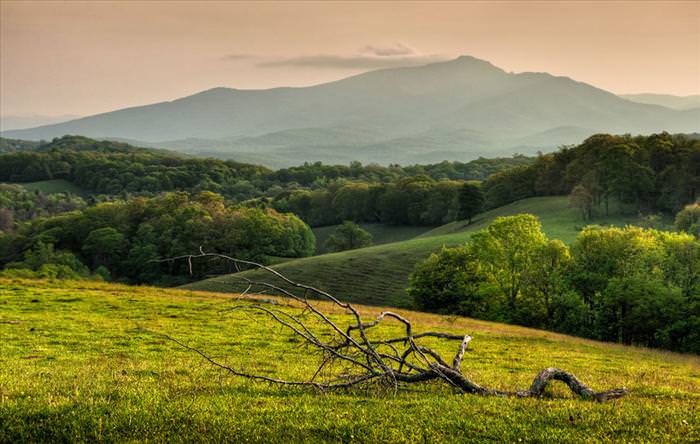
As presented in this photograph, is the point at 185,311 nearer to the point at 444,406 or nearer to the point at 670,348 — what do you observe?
the point at 444,406

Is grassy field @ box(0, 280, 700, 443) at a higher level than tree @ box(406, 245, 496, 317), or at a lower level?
higher

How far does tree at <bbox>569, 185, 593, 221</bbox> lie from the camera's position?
10011cm

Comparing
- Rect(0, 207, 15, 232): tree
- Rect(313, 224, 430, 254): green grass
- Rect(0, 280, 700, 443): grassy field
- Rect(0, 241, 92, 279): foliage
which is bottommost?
Rect(313, 224, 430, 254): green grass

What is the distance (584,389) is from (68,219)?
437 ft

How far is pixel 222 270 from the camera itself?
359ft

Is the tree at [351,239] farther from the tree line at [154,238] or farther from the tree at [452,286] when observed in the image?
the tree at [452,286]

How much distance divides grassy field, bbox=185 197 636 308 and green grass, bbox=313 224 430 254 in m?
32.8

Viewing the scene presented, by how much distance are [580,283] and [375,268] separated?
38740 mm

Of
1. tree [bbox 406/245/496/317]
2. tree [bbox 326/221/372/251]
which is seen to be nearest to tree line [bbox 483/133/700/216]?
tree [bbox 406/245/496/317]

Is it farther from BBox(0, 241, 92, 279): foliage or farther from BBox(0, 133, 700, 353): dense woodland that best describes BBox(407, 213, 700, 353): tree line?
BBox(0, 241, 92, 279): foliage

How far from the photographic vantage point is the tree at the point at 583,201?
10011 centimetres

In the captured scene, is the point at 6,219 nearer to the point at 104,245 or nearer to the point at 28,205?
the point at 28,205

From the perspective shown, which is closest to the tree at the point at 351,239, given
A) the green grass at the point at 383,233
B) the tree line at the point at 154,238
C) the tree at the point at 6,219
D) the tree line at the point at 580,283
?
the tree line at the point at 154,238

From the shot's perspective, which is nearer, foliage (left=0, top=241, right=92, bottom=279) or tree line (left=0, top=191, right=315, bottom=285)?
foliage (left=0, top=241, right=92, bottom=279)
